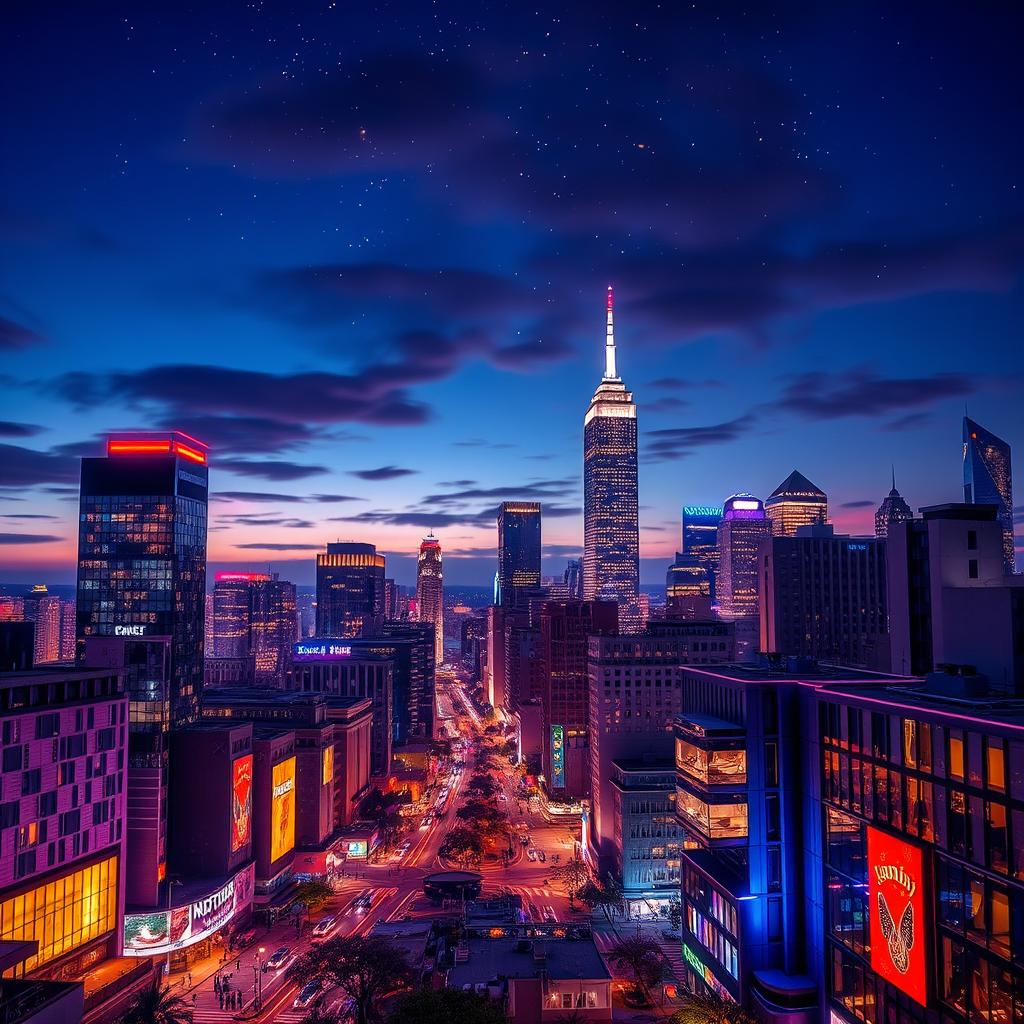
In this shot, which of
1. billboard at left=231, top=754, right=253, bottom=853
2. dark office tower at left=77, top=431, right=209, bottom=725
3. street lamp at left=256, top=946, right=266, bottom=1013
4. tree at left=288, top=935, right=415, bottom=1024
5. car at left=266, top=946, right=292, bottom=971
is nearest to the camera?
tree at left=288, top=935, right=415, bottom=1024

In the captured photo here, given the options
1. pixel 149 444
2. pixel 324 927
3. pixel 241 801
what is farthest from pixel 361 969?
pixel 149 444

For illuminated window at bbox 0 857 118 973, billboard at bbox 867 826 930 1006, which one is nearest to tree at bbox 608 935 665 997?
billboard at bbox 867 826 930 1006

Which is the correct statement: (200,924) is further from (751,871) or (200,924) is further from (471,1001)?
(751,871)

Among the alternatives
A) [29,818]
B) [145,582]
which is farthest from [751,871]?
[145,582]

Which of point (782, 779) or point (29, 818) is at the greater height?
point (782, 779)

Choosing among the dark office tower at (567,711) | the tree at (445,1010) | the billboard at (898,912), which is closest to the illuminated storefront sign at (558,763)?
the dark office tower at (567,711)

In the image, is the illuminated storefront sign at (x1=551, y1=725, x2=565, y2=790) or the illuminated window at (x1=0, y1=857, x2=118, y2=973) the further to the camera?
the illuminated storefront sign at (x1=551, y1=725, x2=565, y2=790)

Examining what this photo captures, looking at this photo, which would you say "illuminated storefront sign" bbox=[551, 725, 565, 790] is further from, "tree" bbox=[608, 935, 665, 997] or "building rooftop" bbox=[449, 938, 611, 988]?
"building rooftop" bbox=[449, 938, 611, 988]
